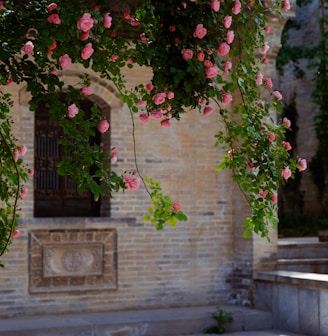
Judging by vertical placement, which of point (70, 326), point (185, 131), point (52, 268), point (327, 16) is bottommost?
point (70, 326)

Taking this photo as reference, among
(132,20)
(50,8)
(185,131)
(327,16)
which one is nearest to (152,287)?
(185,131)

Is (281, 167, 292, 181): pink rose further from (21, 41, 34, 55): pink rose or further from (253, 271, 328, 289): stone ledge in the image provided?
(253, 271, 328, 289): stone ledge

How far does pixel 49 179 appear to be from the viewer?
38.9 feet

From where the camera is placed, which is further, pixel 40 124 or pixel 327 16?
pixel 327 16

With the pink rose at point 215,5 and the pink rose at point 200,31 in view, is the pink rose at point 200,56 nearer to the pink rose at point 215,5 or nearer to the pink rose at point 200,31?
the pink rose at point 200,31

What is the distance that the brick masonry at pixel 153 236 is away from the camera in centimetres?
1138

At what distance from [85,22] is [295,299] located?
7.04 meters

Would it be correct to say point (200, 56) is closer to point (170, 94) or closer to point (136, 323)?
point (170, 94)

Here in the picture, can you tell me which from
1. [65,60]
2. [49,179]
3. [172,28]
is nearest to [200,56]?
[172,28]

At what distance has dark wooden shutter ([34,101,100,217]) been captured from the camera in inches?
464

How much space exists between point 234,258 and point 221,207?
0.80m

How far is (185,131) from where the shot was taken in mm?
12516

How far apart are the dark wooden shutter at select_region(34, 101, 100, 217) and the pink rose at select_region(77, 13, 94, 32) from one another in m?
6.37

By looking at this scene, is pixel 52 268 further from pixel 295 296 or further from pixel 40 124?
pixel 295 296
